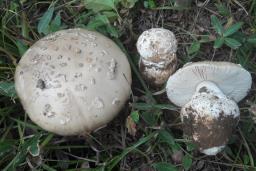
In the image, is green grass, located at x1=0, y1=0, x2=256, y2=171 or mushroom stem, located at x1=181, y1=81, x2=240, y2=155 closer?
mushroom stem, located at x1=181, y1=81, x2=240, y2=155

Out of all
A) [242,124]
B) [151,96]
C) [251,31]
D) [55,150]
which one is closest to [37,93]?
[55,150]

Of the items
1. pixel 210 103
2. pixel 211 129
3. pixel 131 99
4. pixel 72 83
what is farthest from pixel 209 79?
pixel 72 83

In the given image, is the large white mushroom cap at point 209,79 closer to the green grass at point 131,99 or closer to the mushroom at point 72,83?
the green grass at point 131,99


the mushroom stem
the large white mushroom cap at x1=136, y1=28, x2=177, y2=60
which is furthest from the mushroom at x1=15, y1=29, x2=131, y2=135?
the mushroom stem

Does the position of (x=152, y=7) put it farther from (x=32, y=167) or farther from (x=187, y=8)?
(x=32, y=167)

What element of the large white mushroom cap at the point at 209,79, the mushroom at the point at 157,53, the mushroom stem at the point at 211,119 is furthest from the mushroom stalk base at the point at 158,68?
the mushroom stem at the point at 211,119

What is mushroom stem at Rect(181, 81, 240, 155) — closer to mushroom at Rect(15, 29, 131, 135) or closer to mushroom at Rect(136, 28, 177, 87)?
mushroom at Rect(136, 28, 177, 87)
